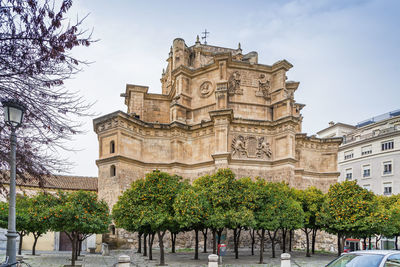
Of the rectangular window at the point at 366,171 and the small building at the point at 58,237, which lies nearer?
the small building at the point at 58,237

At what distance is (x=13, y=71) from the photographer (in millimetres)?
6883

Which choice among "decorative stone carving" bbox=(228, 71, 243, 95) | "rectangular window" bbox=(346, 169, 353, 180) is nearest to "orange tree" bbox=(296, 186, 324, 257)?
"decorative stone carving" bbox=(228, 71, 243, 95)

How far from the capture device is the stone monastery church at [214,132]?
26.7 meters

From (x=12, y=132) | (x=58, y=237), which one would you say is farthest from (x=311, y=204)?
(x=58, y=237)

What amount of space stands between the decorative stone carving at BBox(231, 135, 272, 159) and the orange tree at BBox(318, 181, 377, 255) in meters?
7.84

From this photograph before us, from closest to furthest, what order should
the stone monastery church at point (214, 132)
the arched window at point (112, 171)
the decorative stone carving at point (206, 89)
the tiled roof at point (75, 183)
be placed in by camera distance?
1. the arched window at point (112, 171)
2. the stone monastery church at point (214, 132)
3. the decorative stone carving at point (206, 89)
4. the tiled roof at point (75, 183)

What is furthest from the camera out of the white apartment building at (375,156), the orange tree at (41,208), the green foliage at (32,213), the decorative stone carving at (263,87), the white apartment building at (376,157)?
the white apartment building at (375,156)

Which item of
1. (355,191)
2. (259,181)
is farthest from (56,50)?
(355,191)

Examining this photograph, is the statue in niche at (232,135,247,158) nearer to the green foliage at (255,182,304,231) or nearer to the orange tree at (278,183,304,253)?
the green foliage at (255,182,304,231)

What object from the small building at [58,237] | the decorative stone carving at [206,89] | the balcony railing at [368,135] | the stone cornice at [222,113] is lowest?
the small building at [58,237]

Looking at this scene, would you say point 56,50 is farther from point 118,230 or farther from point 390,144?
point 390,144

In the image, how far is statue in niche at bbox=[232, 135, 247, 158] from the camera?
28.2m

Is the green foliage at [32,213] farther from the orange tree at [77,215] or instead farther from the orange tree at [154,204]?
the orange tree at [154,204]

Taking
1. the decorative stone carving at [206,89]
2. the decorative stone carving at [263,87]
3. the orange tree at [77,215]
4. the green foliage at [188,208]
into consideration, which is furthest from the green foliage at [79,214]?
the decorative stone carving at [263,87]
